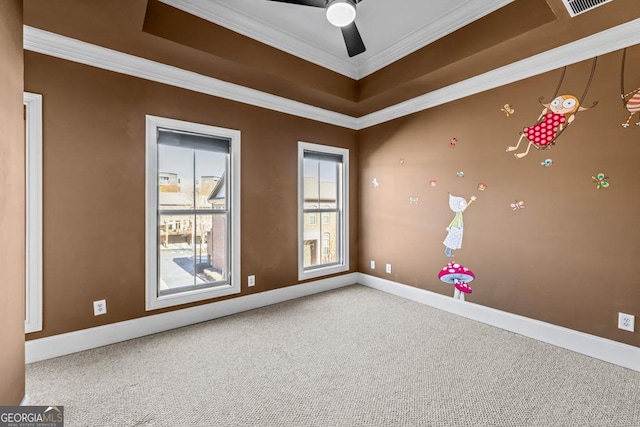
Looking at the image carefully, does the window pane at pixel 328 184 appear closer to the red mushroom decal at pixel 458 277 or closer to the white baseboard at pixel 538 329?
the white baseboard at pixel 538 329

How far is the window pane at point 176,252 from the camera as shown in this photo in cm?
299

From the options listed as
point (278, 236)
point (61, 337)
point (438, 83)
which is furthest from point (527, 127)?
point (61, 337)

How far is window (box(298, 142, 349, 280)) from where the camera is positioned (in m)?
3.99

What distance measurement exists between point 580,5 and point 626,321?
2.45 meters

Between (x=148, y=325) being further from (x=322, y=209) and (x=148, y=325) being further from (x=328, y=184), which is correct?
(x=328, y=184)

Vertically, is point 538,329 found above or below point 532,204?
below

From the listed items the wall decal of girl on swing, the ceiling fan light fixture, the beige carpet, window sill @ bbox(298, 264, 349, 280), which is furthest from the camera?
window sill @ bbox(298, 264, 349, 280)

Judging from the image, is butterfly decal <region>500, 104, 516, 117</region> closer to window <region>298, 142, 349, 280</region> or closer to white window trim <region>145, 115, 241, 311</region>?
window <region>298, 142, 349, 280</region>

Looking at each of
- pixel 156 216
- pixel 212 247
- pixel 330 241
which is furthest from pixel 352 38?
pixel 330 241

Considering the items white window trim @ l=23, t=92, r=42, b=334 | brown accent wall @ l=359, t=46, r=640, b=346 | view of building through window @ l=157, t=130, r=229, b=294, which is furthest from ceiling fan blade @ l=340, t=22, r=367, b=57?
white window trim @ l=23, t=92, r=42, b=334

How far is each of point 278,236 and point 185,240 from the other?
1118 mm

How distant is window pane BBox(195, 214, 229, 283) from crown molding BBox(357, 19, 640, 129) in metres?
2.84

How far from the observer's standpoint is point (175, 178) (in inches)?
120

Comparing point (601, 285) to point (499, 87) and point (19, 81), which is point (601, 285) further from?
point (19, 81)
